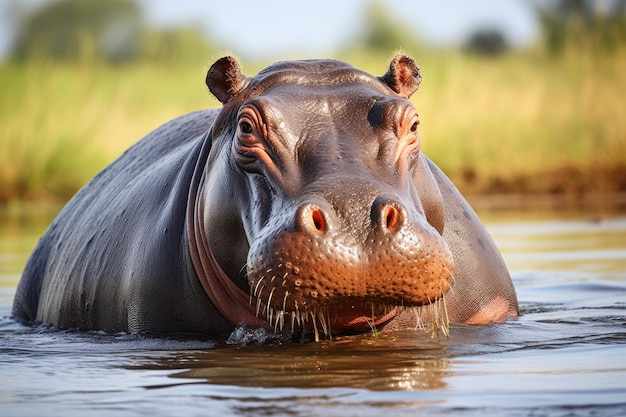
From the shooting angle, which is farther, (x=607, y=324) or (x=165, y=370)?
(x=607, y=324)

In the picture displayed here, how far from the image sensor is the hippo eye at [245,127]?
4.70 metres

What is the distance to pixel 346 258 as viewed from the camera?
403 centimetres

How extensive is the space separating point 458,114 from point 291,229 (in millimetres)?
14716

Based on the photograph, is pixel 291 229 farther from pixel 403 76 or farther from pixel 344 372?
pixel 403 76

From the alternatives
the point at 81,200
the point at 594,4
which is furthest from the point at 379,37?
the point at 81,200

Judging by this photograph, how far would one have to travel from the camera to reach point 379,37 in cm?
4638

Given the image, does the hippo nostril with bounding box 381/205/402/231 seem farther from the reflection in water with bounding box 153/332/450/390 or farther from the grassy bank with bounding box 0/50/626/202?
the grassy bank with bounding box 0/50/626/202

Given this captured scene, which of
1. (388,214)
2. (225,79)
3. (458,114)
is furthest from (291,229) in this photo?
(458,114)

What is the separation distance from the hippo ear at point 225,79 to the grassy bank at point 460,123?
11.2 metres

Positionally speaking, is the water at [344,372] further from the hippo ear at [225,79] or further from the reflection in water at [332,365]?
the hippo ear at [225,79]

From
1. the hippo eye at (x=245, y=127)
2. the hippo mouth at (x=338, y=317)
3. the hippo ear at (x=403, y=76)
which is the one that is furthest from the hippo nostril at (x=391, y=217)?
the hippo ear at (x=403, y=76)

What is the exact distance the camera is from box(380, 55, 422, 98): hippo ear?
16.7 feet

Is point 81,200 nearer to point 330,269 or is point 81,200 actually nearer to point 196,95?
point 330,269

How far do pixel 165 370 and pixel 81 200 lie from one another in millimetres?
2876
